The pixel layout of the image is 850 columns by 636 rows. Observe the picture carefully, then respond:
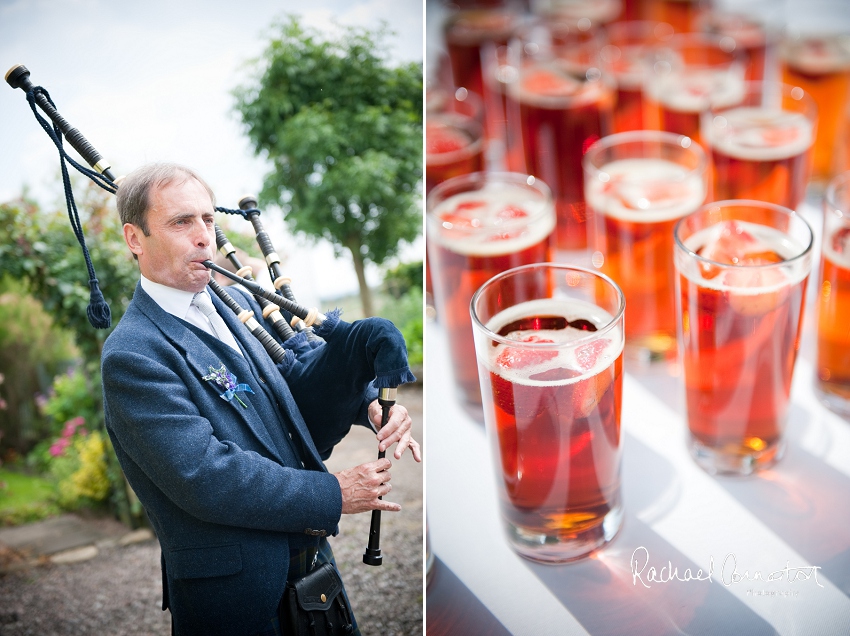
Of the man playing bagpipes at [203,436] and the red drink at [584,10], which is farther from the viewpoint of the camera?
the red drink at [584,10]

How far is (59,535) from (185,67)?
0.67 m

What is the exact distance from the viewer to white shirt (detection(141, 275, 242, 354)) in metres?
0.95

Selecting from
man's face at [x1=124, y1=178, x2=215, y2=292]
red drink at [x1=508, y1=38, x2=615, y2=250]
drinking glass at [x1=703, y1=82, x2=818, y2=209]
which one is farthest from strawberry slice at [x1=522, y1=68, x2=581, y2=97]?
man's face at [x1=124, y1=178, x2=215, y2=292]

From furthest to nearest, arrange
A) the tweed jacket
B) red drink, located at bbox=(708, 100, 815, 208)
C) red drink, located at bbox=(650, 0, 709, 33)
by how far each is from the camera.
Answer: red drink, located at bbox=(650, 0, 709, 33)
red drink, located at bbox=(708, 100, 815, 208)
the tweed jacket

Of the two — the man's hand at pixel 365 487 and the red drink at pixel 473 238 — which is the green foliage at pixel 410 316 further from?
the man's hand at pixel 365 487

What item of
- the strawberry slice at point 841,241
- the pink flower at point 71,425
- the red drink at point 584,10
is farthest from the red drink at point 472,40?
the pink flower at point 71,425

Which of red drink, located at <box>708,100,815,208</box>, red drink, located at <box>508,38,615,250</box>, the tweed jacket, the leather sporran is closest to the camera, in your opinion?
the tweed jacket

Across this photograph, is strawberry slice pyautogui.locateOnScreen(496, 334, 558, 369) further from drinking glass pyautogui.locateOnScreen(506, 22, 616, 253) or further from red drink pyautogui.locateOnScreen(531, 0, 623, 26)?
red drink pyautogui.locateOnScreen(531, 0, 623, 26)

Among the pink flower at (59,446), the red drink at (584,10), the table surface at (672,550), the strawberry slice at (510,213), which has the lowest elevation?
the table surface at (672,550)

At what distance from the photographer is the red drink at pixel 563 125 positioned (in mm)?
1527

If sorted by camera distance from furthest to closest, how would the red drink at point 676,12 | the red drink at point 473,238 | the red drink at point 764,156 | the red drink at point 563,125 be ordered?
the red drink at point 676,12
the red drink at point 563,125
the red drink at point 764,156
the red drink at point 473,238

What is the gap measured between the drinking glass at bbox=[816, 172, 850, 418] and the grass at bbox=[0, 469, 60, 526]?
1.15m

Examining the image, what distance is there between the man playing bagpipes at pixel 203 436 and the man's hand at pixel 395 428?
1.8 inches

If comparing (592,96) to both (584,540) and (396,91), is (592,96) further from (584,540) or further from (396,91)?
(584,540)
